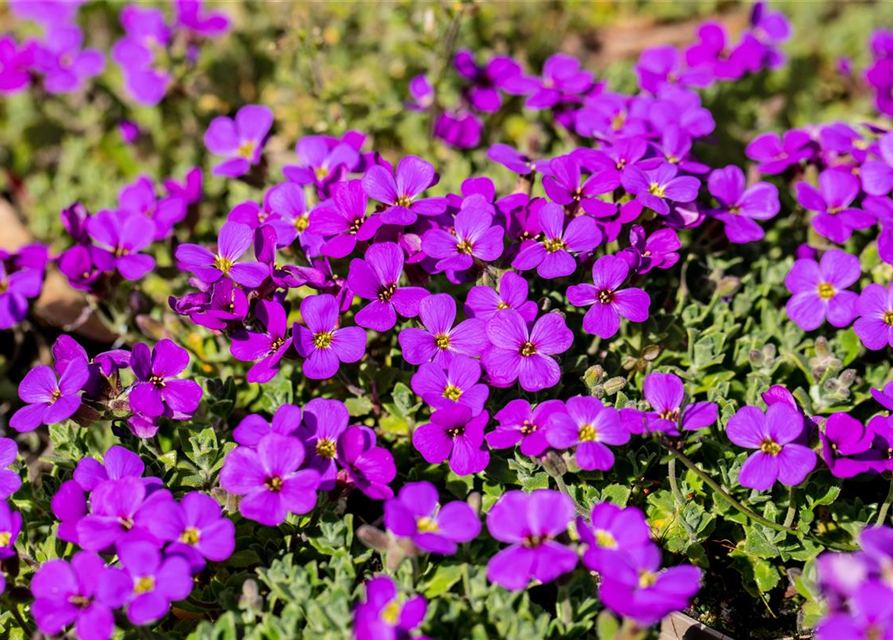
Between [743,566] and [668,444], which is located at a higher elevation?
[668,444]

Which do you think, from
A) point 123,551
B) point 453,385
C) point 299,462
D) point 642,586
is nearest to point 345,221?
point 453,385

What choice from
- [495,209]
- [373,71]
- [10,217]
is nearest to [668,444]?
[495,209]

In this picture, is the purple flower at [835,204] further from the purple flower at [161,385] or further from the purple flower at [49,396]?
the purple flower at [49,396]

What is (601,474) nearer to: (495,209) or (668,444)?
(668,444)

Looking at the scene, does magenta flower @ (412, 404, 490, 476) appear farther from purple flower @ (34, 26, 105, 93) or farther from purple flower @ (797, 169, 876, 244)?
purple flower @ (34, 26, 105, 93)

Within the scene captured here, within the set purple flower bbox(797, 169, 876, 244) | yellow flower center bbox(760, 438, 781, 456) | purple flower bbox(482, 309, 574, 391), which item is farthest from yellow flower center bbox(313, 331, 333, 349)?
purple flower bbox(797, 169, 876, 244)
